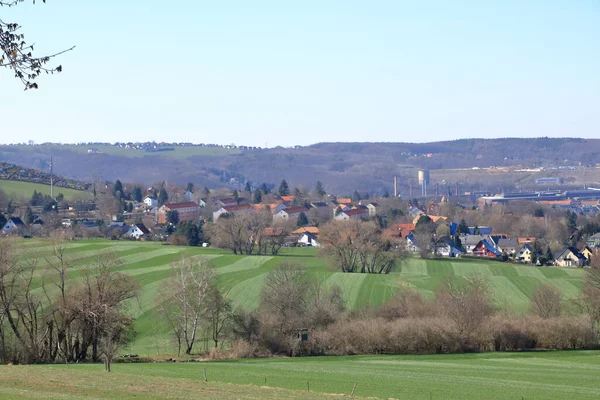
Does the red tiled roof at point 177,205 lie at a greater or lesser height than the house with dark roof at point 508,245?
greater

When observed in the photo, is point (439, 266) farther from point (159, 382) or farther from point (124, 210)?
point (124, 210)

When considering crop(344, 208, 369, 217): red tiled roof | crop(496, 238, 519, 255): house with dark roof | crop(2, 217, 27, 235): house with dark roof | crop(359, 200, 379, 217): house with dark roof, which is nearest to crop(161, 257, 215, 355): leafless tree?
crop(2, 217, 27, 235): house with dark roof

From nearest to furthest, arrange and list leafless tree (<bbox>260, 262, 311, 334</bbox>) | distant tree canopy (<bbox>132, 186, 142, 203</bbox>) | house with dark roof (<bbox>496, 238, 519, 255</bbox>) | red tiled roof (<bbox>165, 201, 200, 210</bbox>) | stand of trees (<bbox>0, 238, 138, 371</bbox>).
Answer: stand of trees (<bbox>0, 238, 138, 371</bbox>), leafless tree (<bbox>260, 262, 311, 334</bbox>), house with dark roof (<bbox>496, 238, 519, 255</bbox>), red tiled roof (<bbox>165, 201, 200, 210</bbox>), distant tree canopy (<bbox>132, 186, 142, 203</bbox>)

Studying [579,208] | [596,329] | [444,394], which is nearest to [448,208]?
A: [579,208]

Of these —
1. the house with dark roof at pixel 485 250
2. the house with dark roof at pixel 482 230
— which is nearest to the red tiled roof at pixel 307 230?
the house with dark roof at pixel 485 250

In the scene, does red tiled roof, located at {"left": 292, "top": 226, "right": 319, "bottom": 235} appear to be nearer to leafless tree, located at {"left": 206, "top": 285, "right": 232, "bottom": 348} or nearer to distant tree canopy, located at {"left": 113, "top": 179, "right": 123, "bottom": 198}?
distant tree canopy, located at {"left": 113, "top": 179, "right": 123, "bottom": 198}

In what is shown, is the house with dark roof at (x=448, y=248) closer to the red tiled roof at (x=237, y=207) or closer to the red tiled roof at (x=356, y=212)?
the red tiled roof at (x=356, y=212)

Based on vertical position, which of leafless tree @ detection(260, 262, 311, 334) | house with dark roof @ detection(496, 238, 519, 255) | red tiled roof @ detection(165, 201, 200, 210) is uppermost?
leafless tree @ detection(260, 262, 311, 334)
